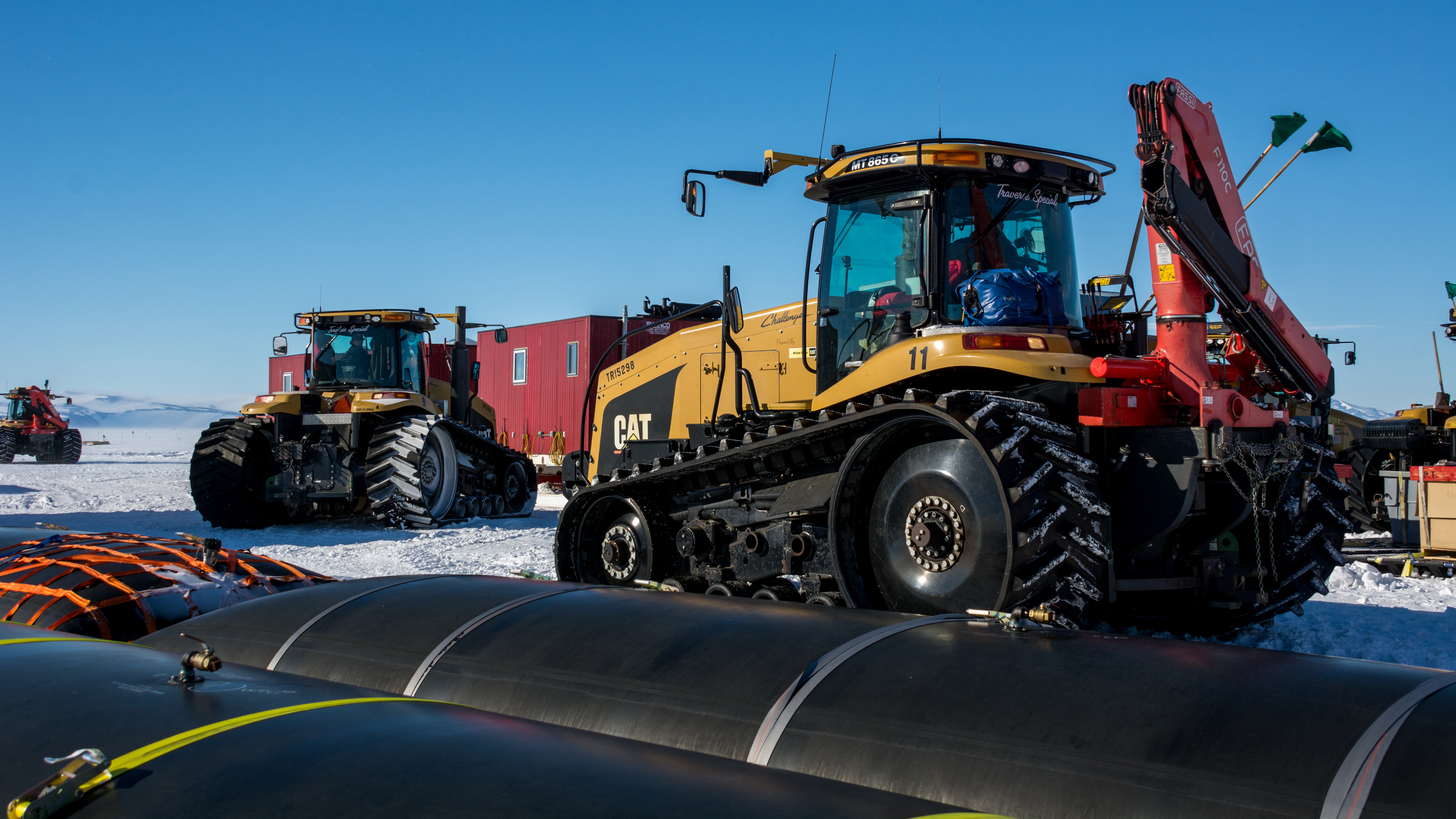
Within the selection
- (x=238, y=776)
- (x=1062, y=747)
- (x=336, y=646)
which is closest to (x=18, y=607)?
(x=336, y=646)

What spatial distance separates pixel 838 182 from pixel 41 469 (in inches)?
1287

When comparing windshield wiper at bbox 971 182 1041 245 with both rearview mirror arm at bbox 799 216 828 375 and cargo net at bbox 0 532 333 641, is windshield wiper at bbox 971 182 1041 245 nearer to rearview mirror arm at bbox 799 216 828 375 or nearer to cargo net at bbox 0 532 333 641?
rearview mirror arm at bbox 799 216 828 375

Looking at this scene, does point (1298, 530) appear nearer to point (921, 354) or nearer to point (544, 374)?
point (921, 354)

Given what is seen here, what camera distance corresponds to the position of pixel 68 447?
38.9 meters

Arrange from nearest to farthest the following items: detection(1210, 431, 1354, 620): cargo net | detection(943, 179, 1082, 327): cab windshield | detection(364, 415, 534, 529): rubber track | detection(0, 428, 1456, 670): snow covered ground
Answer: detection(1210, 431, 1354, 620): cargo net
detection(943, 179, 1082, 327): cab windshield
detection(0, 428, 1456, 670): snow covered ground
detection(364, 415, 534, 529): rubber track

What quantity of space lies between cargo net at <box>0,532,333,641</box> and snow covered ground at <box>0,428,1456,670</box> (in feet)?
11.2

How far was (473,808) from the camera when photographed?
2.01 meters

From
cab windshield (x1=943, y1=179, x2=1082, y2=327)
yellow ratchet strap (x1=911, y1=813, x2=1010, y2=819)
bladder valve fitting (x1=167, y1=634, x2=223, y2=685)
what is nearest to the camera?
yellow ratchet strap (x1=911, y1=813, x2=1010, y2=819)

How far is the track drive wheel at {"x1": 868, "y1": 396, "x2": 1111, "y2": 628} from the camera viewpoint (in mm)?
4988

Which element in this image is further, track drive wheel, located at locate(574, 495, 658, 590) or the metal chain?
track drive wheel, located at locate(574, 495, 658, 590)

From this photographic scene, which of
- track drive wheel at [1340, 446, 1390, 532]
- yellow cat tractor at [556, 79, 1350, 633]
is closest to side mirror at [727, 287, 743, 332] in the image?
yellow cat tractor at [556, 79, 1350, 633]

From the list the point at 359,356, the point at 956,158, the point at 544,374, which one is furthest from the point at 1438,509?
the point at 544,374

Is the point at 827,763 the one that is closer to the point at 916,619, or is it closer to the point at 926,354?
the point at 916,619

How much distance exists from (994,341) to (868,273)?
50.7 inches
